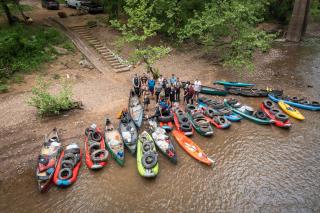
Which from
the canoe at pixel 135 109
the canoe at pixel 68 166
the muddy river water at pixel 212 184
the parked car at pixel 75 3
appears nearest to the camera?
the muddy river water at pixel 212 184

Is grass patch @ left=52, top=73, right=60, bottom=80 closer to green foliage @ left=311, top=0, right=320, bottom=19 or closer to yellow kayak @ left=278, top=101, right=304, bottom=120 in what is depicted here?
yellow kayak @ left=278, top=101, right=304, bottom=120

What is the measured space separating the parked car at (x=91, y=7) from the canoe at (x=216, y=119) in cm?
2109

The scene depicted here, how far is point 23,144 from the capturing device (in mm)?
14578

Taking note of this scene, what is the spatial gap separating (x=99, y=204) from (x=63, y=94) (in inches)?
324

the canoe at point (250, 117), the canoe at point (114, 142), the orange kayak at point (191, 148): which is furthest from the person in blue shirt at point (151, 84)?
the canoe at point (250, 117)

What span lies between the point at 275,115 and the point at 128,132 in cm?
944

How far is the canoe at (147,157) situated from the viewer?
12.8m

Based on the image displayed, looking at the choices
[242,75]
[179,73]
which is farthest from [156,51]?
[242,75]

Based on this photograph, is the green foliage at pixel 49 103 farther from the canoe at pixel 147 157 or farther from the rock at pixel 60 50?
the rock at pixel 60 50

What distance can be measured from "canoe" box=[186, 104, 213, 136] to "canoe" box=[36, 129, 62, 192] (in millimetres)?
7844

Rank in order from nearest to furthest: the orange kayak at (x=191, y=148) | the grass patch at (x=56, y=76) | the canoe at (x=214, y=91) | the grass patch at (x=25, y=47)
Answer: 1. the orange kayak at (x=191, y=148)
2. the canoe at (x=214, y=91)
3. the grass patch at (x=25, y=47)
4. the grass patch at (x=56, y=76)

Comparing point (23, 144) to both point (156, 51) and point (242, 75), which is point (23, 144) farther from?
point (242, 75)

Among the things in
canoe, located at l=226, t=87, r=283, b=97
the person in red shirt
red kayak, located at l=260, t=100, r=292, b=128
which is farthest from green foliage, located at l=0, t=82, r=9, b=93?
red kayak, located at l=260, t=100, r=292, b=128

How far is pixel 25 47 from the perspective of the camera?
21922 millimetres
